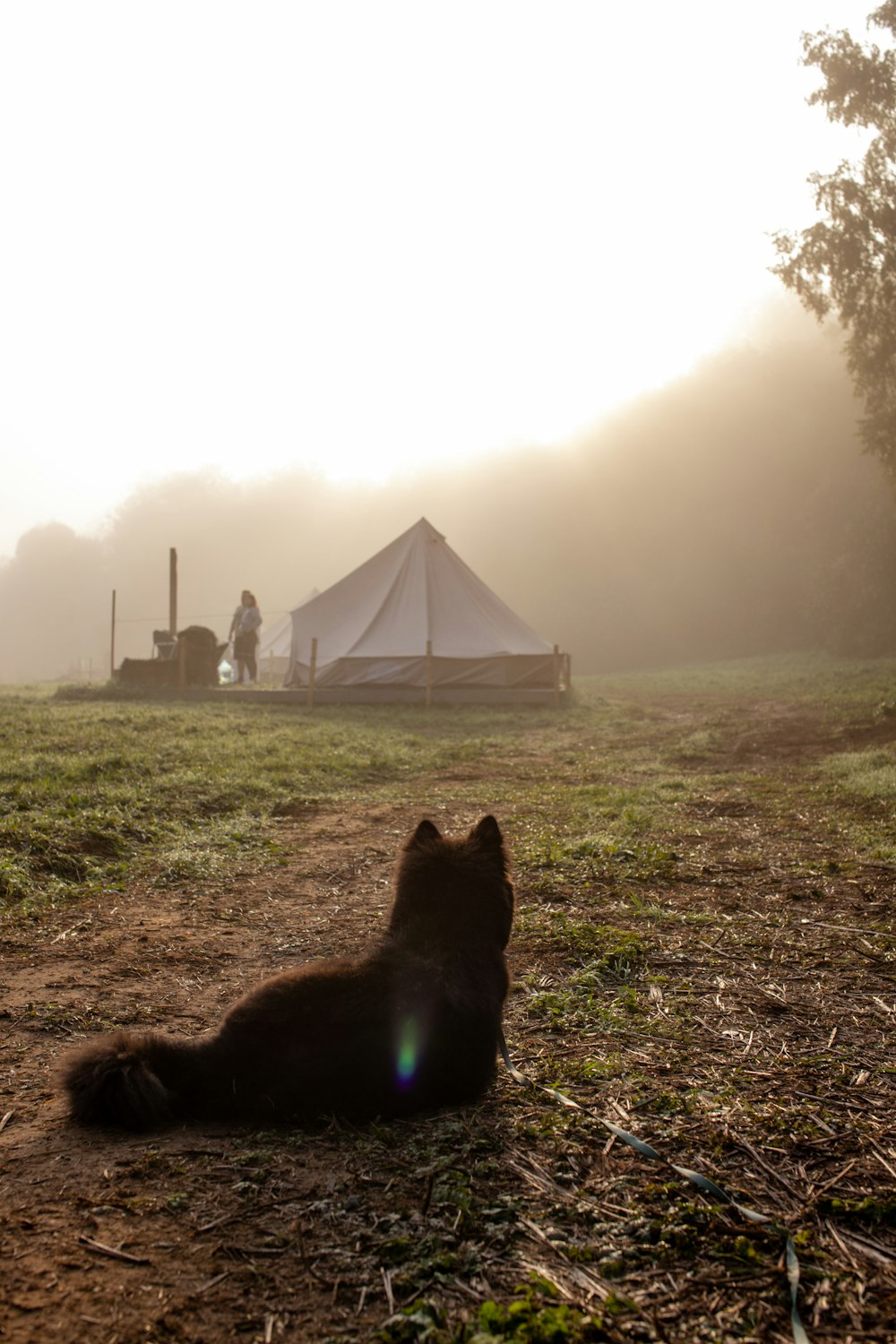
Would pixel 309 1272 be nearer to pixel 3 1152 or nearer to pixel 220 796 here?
pixel 3 1152

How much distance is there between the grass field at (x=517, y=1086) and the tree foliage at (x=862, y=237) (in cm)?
1199

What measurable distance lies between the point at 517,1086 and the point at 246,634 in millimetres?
19954

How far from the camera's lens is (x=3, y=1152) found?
2.26 meters

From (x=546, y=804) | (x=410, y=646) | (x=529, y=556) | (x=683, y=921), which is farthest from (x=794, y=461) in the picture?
(x=683, y=921)

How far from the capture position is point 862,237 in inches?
621

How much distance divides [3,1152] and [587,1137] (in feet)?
5.08

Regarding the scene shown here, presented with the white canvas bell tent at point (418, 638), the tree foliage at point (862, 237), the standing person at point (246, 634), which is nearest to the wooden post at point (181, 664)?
the standing person at point (246, 634)

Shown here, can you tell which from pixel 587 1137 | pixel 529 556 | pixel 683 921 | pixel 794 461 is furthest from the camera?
pixel 529 556

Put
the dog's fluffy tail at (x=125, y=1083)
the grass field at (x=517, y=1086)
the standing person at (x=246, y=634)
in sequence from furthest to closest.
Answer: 1. the standing person at (x=246, y=634)
2. the dog's fluffy tail at (x=125, y=1083)
3. the grass field at (x=517, y=1086)

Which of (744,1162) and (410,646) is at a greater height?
(410,646)

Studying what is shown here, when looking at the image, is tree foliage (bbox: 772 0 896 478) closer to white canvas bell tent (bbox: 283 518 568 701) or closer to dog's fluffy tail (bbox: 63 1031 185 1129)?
white canvas bell tent (bbox: 283 518 568 701)

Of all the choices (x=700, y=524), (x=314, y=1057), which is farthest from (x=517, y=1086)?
(x=700, y=524)

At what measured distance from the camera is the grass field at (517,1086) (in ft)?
5.60

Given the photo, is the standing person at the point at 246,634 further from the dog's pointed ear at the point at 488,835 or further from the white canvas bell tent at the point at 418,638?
the dog's pointed ear at the point at 488,835
